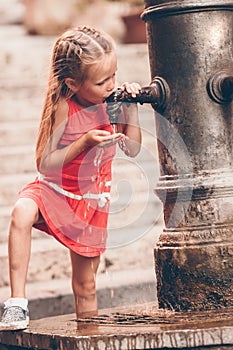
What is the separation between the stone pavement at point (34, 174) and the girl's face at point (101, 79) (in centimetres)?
39

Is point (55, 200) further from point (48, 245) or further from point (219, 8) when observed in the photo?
point (48, 245)

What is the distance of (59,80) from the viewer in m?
3.74

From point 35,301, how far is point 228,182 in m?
1.67

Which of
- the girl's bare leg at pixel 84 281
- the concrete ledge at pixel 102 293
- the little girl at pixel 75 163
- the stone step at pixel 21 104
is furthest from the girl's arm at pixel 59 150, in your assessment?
the stone step at pixel 21 104

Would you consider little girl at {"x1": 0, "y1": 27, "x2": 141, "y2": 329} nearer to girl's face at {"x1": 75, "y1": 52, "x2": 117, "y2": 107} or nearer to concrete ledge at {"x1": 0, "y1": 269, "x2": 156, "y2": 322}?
girl's face at {"x1": 75, "y1": 52, "x2": 117, "y2": 107}

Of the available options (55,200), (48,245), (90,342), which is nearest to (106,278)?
(48,245)

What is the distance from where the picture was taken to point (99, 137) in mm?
3369

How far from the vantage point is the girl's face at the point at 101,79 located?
3.63 m

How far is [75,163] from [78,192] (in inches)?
5.3

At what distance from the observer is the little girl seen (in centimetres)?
364

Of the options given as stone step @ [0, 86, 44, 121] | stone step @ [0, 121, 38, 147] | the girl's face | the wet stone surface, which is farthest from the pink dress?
stone step @ [0, 86, 44, 121]

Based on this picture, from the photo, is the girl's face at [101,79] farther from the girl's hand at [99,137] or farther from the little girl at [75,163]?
the girl's hand at [99,137]

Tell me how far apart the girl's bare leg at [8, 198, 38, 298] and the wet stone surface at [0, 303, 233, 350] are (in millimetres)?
182

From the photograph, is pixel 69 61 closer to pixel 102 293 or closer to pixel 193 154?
pixel 193 154
